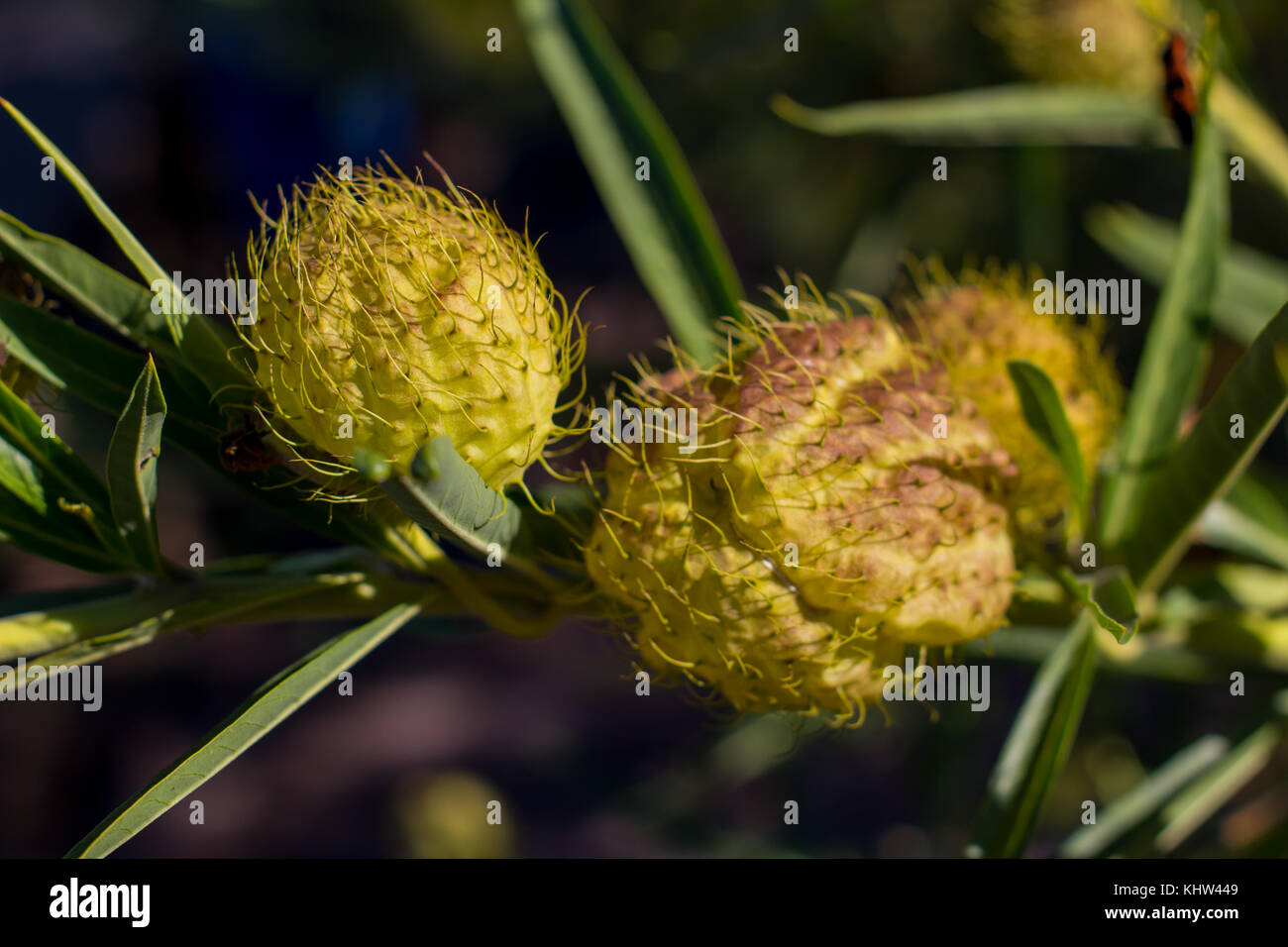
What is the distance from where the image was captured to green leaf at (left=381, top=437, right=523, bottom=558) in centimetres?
77

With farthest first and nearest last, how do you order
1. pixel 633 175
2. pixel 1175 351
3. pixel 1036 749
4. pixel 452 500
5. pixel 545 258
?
pixel 545 258, pixel 633 175, pixel 1175 351, pixel 1036 749, pixel 452 500

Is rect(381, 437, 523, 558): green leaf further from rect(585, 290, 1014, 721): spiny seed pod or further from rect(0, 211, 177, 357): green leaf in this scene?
rect(0, 211, 177, 357): green leaf

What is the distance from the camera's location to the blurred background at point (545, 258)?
2777mm

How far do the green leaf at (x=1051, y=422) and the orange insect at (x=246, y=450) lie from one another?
817 millimetres

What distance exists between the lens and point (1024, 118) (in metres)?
1.80

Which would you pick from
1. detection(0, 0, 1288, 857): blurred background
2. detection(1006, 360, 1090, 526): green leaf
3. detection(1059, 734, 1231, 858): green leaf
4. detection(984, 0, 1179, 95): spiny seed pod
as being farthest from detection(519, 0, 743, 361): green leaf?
detection(984, 0, 1179, 95): spiny seed pod

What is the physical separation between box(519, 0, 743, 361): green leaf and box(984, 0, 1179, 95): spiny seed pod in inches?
48.5

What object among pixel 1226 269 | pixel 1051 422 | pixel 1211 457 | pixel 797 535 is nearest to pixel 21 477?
pixel 797 535

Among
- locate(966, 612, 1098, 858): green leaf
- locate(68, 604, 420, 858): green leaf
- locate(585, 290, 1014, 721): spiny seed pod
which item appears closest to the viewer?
locate(68, 604, 420, 858): green leaf

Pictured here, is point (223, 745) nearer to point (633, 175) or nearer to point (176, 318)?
point (176, 318)

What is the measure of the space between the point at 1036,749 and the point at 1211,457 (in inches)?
16.3

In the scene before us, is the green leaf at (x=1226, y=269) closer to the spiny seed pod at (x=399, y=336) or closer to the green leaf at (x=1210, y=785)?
the green leaf at (x=1210, y=785)

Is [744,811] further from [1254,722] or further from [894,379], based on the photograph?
[894,379]

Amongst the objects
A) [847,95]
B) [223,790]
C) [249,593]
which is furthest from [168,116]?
[249,593]
